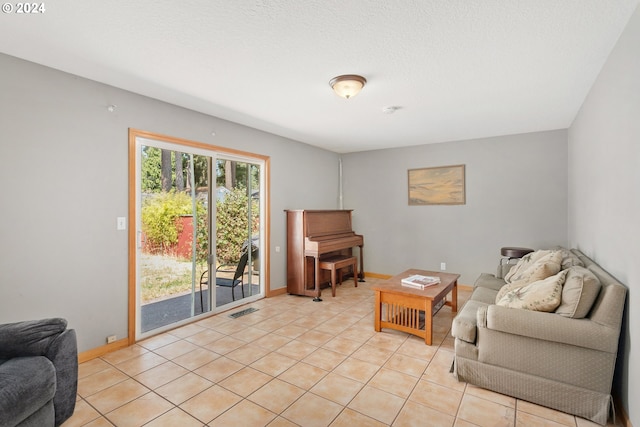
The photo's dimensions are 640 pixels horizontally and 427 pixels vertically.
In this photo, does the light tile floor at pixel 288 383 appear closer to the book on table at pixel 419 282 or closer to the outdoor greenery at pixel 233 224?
the book on table at pixel 419 282

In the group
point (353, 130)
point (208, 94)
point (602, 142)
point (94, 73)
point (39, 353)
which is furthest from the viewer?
point (353, 130)

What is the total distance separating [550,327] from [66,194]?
375 cm

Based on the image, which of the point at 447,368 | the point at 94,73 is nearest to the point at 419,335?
the point at 447,368

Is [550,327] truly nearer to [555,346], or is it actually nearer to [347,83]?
[555,346]

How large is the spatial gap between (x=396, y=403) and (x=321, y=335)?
1.24 meters

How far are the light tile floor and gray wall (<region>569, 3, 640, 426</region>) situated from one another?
55 cm

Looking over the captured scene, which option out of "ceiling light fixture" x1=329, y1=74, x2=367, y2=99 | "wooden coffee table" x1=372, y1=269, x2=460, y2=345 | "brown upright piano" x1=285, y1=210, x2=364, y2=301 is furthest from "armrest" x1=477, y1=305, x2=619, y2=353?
"brown upright piano" x1=285, y1=210, x2=364, y2=301

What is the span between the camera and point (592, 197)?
109 inches

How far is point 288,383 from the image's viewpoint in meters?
2.31

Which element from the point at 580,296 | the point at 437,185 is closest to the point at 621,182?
the point at 580,296

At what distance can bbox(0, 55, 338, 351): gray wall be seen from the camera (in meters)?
2.28

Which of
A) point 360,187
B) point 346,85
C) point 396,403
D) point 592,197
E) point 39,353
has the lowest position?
point 396,403

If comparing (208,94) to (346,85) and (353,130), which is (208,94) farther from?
(353,130)

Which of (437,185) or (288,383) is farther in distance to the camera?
(437,185)
